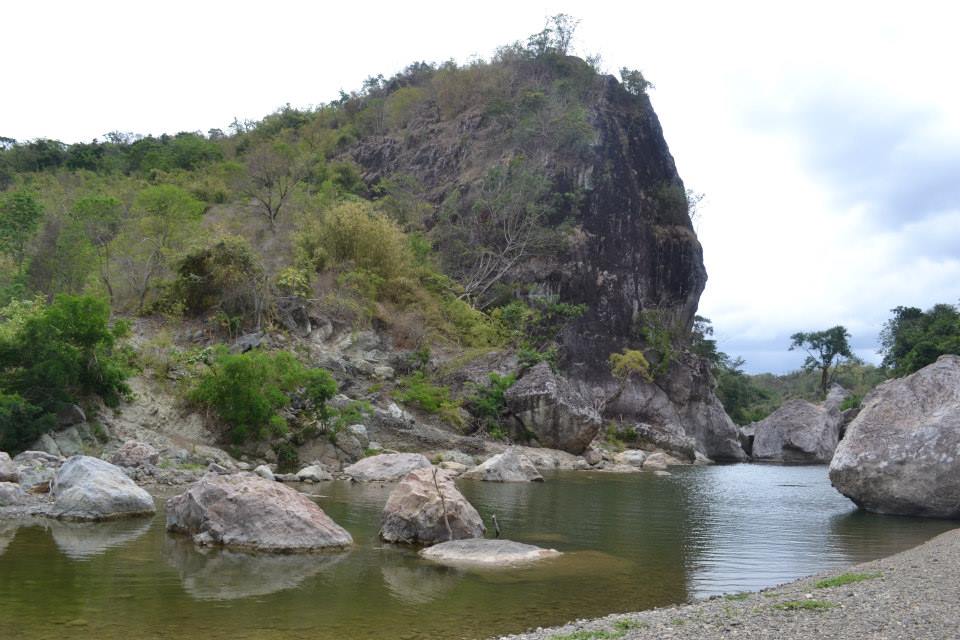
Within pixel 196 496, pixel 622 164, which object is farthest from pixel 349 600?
pixel 622 164

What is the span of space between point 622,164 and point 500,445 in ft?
141

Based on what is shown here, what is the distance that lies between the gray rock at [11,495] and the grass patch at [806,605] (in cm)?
1790

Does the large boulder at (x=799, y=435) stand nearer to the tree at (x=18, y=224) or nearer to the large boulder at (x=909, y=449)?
the large boulder at (x=909, y=449)

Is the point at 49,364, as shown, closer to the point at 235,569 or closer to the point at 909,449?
the point at 235,569

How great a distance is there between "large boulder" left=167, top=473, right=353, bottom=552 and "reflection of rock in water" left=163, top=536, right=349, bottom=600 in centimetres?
41

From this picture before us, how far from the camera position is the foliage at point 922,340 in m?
58.3

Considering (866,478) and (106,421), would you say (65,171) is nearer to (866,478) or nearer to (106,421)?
(106,421)

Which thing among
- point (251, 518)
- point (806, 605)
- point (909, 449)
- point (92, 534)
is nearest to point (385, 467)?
point (251, 518)

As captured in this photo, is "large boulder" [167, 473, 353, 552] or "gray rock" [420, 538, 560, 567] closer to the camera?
"gray rock" [420, 538, 560, 567]

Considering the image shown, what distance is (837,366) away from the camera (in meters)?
99.4

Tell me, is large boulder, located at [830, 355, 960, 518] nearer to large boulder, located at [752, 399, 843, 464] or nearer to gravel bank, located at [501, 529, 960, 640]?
gravel bank, located at [501, 529, 960, 640]

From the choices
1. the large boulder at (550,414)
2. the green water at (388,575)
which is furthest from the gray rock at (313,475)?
the large boulder at (550,414)

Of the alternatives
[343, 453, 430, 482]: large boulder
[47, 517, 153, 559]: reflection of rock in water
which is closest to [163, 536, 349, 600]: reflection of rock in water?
[47, 517, 153, 559]: reflection of rock in water

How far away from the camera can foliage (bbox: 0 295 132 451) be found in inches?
1061
